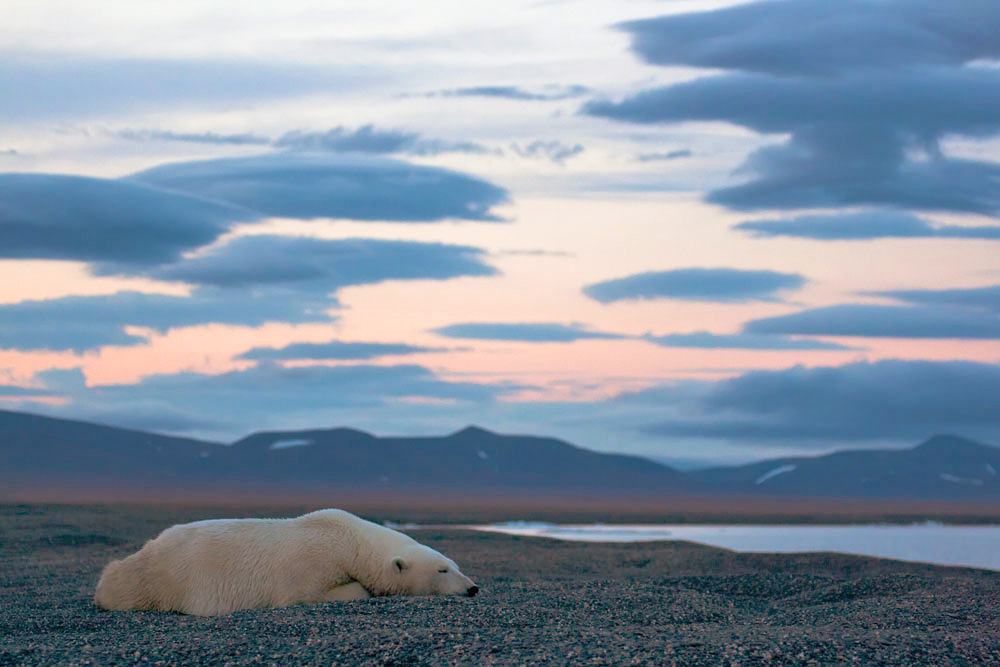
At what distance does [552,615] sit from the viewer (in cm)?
1010

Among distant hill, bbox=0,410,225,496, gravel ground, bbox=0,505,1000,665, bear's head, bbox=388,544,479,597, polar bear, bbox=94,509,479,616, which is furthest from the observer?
distant hill, bbox=0,410,225,496

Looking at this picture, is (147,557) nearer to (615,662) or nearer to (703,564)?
(615,662)

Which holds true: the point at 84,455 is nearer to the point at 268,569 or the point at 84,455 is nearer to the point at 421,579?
the point at 268,569

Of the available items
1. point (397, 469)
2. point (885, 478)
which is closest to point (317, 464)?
point (397, 469)

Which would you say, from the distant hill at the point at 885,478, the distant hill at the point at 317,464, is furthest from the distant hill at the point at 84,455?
the distant hill at the point at 885,478

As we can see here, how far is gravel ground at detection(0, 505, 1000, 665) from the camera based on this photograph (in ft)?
25.5

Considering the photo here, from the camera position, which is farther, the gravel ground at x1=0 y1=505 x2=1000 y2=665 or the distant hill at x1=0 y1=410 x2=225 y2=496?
the distant hill at x1=0 y1=410 x2=225 y2=496

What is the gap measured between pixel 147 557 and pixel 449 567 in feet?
10.9

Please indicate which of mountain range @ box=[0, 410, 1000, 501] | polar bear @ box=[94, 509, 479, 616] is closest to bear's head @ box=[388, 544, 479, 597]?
polar bear @ box=[94, 509, 479, 616]

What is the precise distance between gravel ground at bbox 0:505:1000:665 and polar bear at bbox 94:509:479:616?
38 cm

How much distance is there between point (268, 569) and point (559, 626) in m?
3.64

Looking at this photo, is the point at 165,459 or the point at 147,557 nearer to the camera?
the point at 147,557

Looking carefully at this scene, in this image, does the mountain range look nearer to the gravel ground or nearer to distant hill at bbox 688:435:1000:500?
distant hill at bbox 688:435:1000:500

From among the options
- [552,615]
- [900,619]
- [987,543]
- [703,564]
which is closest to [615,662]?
[552,615]
